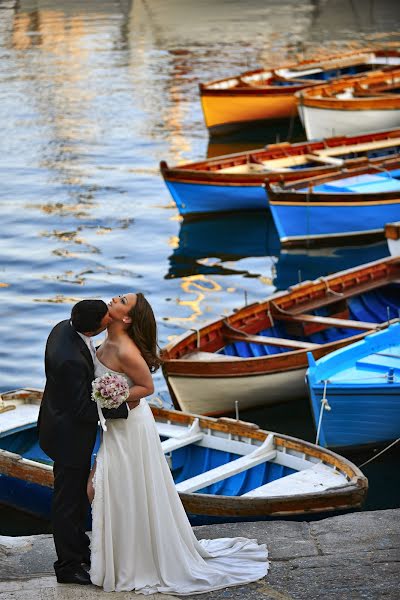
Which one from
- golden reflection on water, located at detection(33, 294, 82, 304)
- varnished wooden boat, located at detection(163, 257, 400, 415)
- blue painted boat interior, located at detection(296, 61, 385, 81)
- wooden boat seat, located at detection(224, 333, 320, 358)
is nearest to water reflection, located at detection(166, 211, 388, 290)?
golden reflection on water, located at detection(33, 294, 82, 304)

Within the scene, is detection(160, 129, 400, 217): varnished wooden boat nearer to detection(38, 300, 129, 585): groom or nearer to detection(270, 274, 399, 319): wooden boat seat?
detection(270, 274, 399, 319): wooden boat seat

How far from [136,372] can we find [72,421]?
41 centimetres

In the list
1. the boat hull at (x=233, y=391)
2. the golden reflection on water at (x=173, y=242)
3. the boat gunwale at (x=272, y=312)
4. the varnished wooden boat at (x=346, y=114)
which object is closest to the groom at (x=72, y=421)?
the boat gunwale at (x=272, y=312)

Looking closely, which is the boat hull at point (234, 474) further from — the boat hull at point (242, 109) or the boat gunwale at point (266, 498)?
the boat hull at point (242, 109)

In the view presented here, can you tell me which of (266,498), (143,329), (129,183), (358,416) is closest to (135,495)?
→ (143,329)

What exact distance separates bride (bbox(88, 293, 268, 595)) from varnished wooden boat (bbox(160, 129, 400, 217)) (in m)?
13.7

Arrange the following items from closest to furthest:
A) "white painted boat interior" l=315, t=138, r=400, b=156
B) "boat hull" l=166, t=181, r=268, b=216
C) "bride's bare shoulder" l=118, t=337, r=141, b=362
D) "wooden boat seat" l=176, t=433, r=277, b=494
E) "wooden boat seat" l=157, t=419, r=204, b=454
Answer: "bride's bare shoulder" l=118, t=337, r=141, b=362
"wooden boat seat" l=176, t=433, r=277, b=494
"wooden boat seat" l=157, t=419, r=204, b=454
"boat hull" l=166, t=181, r=268, b=216
"white painted boat interior" l=315, t=138, r=400, b=156

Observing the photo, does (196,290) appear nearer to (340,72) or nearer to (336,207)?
(336,207)

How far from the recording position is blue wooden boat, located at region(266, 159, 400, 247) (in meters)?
18.0

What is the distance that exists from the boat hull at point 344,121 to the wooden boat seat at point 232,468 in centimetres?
1653

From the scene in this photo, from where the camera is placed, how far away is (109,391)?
5.77 meters

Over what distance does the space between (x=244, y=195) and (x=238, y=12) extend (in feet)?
120

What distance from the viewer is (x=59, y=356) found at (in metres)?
5.88

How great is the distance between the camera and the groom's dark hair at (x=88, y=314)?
19.3 feet
